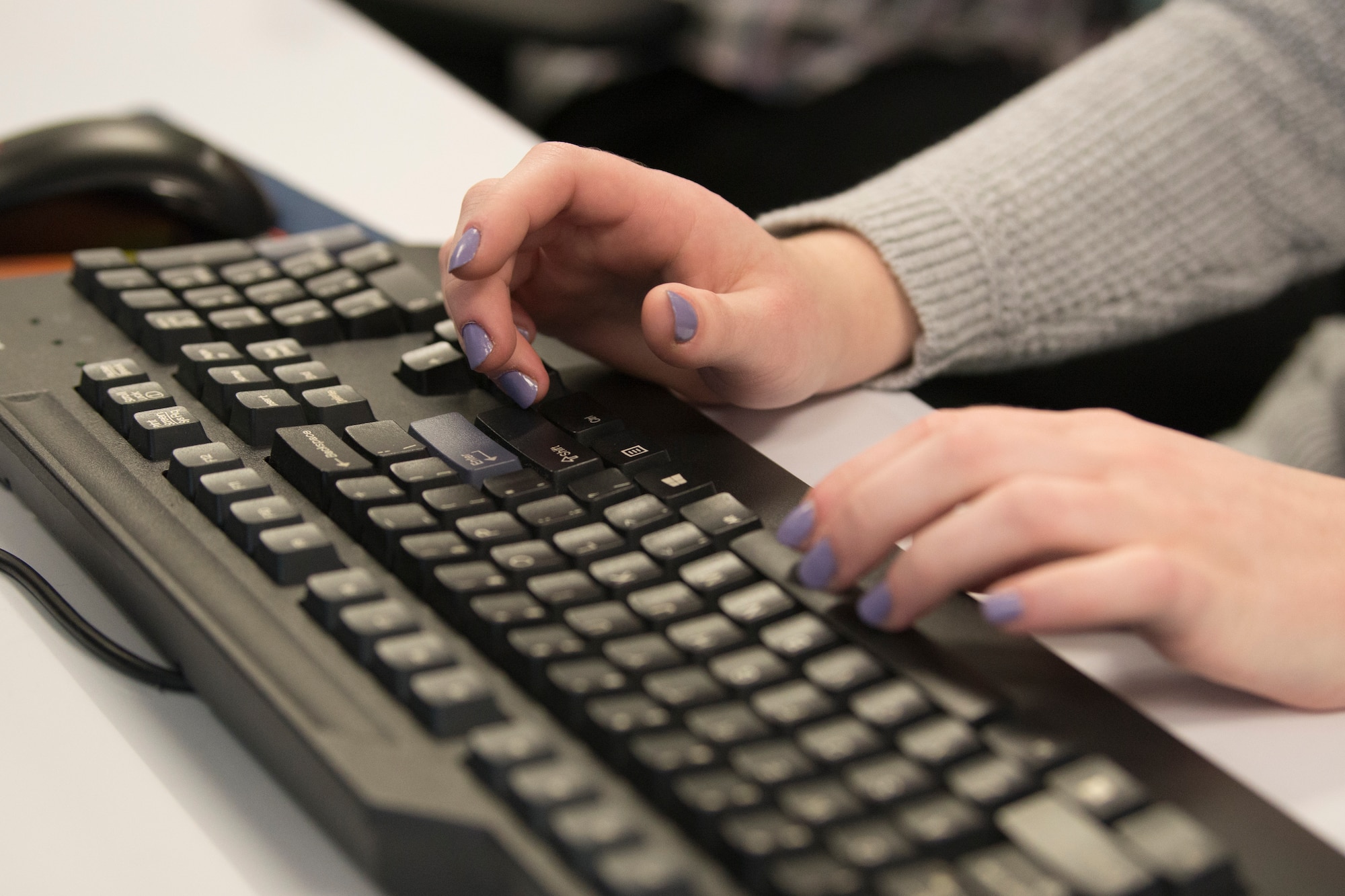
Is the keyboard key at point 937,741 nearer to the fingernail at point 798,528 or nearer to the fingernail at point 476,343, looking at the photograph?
the fingernail at point 798,528

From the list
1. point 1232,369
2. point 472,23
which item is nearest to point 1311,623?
point 1232,369

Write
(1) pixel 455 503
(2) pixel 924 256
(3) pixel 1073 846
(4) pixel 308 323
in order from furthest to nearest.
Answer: (2) pixel 924 256 < (4) pixel 308 323 < (1) pixel 455 503 < (3) pixel 1073 846

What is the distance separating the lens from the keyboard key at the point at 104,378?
1.38 feet

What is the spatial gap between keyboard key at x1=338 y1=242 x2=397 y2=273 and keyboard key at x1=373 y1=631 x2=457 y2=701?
259 mm

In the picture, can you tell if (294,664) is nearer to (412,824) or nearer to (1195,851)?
(412,824)

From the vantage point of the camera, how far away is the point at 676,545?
14.2 inches

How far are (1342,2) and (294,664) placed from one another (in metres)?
0.64

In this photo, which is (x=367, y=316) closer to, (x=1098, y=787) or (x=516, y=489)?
(x=516, y=489)

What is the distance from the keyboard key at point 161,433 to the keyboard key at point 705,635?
0.19m

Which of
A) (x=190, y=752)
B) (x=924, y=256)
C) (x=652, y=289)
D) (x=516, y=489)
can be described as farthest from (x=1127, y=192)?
(x=190, y=752)

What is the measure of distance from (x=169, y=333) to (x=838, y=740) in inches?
12.4

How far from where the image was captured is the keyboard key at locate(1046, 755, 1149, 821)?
0.28 meters

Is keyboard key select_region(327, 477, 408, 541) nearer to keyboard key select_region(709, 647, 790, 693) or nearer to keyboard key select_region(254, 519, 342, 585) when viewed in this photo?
keyboard key select_region(254, 519, 342, 585)

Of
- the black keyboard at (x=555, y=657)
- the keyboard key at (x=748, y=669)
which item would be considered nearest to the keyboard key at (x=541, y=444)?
the black keyboard at (x=555, y=657)
